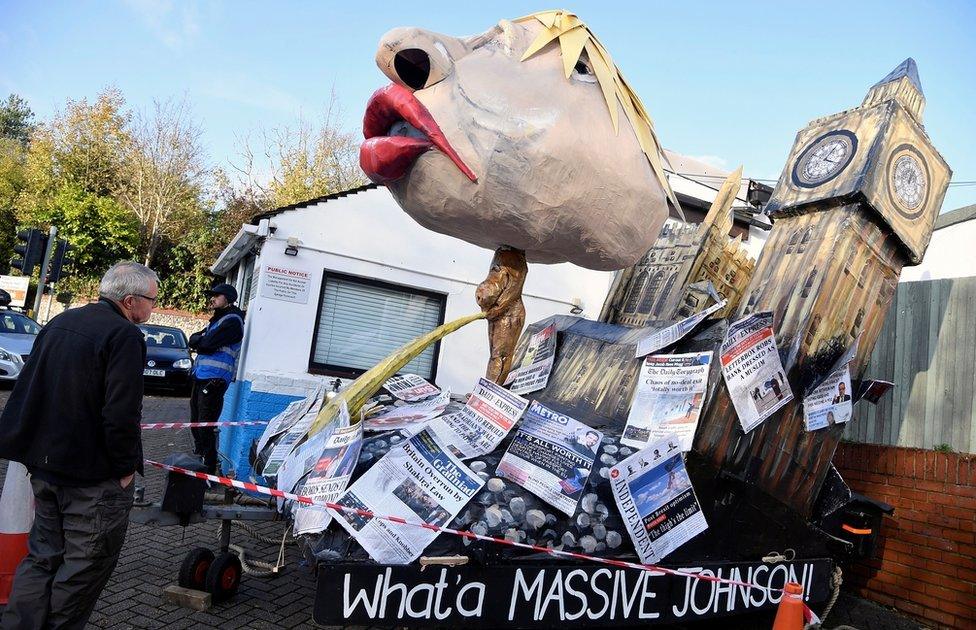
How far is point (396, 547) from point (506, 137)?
197 centimetres

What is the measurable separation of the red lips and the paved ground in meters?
2.47

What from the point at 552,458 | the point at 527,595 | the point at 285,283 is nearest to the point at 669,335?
the point at 552,458

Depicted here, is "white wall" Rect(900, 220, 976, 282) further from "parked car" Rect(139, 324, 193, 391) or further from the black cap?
"parked car" Rect(139, 324, 193, 391)

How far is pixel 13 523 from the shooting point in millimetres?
3494

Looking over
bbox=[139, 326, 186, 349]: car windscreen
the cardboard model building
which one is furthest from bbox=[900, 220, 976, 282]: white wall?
bbox=[139, 326, 186, 349]: car windscreen

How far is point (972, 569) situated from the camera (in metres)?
4.68

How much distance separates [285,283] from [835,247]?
619 centimetres

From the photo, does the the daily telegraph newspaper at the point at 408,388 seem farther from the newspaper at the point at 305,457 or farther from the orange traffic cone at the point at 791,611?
the orange traffic cone at the point at 791,611

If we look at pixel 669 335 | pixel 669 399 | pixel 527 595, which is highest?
pixel 669 335

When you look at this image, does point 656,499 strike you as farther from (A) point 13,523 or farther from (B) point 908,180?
(A) point 13,523

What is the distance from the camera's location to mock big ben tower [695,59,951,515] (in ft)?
13.6

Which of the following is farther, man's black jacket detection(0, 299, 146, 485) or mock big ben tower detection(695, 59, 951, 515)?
mock big ben tower detection(695, 59, 951, 515)

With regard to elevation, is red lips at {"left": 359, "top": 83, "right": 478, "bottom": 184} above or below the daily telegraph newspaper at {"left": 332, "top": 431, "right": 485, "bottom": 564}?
above

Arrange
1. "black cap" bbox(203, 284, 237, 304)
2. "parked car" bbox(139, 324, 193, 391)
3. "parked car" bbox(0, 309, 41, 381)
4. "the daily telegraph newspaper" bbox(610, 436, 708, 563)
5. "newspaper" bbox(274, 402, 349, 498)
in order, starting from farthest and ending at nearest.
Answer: "parked car" bbox(139, 324, 193, 391) → "parked car" bbox(0, 309, 41, 381) → "black cap" bbox(203, 284, 237, 304) → "newspaper" bbox(274, 402, 349, 498) → "the daily telegraph newspaper" bbox(610, 436, 708, 563)
